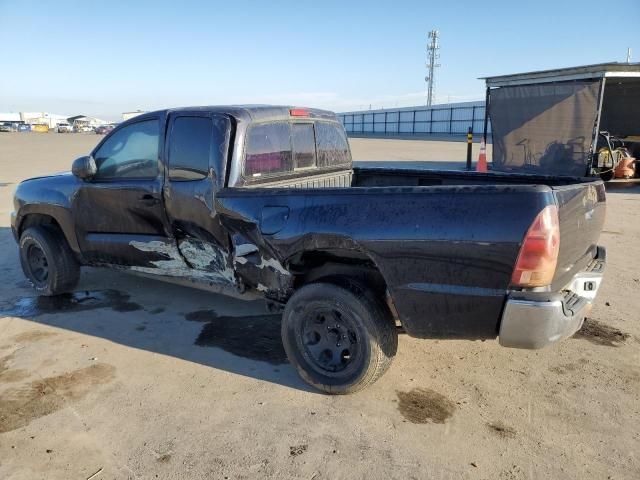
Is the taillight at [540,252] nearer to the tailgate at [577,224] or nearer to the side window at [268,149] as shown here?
the tailgate at [577,224]

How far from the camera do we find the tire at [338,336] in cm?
306

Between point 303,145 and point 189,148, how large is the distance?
104cm

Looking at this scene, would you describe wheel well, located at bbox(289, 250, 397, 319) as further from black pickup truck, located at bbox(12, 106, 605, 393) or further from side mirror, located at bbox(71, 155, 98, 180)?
side mirror, located at bbox(71, 155, 98, 180)

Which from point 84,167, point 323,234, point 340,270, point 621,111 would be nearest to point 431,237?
point 323,234

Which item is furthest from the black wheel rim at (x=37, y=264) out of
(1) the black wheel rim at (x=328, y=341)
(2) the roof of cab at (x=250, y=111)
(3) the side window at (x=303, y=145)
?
(1) the black wheel rim at (x=328, y=341)

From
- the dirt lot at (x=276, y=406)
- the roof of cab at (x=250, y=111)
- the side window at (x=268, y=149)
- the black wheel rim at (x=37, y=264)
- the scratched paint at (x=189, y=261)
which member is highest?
the roof of cab at (x=250, y=111)

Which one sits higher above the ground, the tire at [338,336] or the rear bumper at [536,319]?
the rear bumper at [536,319]

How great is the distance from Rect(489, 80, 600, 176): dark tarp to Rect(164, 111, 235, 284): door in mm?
10513

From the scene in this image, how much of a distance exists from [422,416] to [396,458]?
0.45m

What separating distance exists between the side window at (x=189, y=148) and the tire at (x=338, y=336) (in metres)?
1.23

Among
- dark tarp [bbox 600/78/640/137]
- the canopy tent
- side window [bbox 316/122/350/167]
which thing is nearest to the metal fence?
dark tarp [bbox 600/78/640/137]

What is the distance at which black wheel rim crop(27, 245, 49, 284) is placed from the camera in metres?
5.06

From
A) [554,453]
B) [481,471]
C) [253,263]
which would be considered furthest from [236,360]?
[554,453]

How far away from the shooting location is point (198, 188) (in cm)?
364
